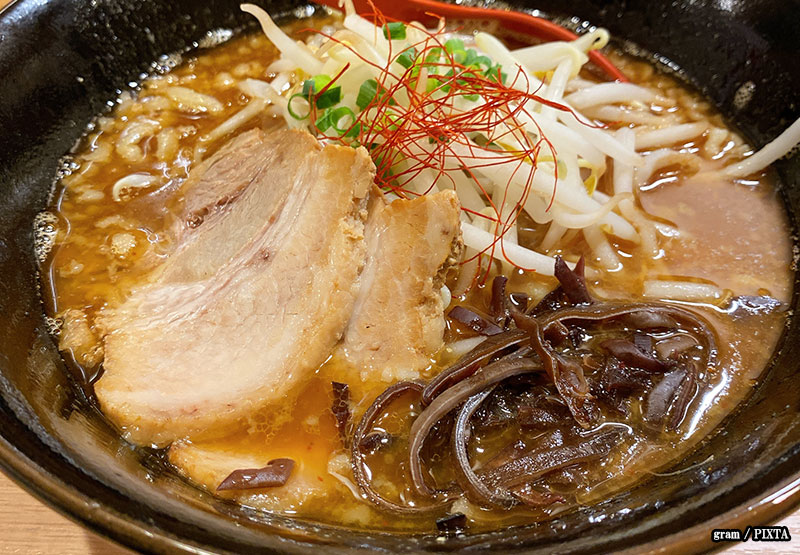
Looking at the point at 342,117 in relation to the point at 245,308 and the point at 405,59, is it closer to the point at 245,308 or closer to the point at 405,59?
the point at 405,59

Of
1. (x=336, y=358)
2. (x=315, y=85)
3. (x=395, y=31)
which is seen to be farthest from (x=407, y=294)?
(x=395, y=31)

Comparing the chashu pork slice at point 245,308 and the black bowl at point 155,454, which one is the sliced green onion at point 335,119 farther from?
Result: the black bowl at point 155,454

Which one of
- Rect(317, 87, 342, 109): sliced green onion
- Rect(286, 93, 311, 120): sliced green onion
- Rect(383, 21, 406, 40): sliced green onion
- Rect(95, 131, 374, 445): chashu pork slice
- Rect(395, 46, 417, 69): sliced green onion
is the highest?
Rect(383, 21, 406, 40): sliced green onion

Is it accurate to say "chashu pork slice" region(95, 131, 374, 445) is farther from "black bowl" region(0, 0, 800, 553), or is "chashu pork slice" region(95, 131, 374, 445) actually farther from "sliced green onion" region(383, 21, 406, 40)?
"sliced green onion" region(383, 21, 406, 40)

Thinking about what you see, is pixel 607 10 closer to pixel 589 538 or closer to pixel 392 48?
pixel 392 48

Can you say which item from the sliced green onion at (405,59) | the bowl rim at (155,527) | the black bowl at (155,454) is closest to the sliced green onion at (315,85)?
the sliced green onion at (405,59)

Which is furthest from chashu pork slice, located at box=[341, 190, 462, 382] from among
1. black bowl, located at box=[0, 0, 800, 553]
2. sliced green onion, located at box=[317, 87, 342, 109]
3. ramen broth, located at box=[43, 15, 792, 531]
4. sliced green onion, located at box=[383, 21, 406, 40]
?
sliced green onion, located at box=[383, 21, 406, 40]

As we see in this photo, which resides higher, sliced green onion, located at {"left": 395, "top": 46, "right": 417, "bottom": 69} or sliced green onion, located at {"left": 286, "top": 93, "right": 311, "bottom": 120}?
sliced green onion, located at {"left": 395, "top": 46, "right": 417, "bottom": 69}
